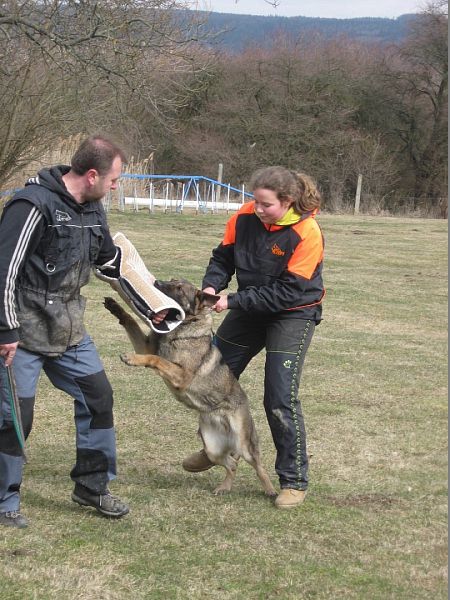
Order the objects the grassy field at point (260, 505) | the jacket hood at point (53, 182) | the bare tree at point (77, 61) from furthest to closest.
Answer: the bare tree at point (77, 61) → the jacket hood at point (53, 182) → the grassy field at point (260, 505)

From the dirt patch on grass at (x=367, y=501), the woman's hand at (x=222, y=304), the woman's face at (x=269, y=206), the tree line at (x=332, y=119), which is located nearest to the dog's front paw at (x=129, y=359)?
the woman's hand at (x=222, y=304)

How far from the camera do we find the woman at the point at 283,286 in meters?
4.97

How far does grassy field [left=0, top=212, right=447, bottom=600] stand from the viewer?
400 cm

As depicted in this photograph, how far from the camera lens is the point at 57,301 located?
170 inches

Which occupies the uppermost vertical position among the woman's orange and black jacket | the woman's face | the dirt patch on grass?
the woman's face

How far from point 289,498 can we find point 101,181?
2221 millimetres

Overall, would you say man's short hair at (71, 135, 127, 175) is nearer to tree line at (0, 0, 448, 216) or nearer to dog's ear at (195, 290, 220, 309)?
dog's ear at (195, 290, 220, 309)

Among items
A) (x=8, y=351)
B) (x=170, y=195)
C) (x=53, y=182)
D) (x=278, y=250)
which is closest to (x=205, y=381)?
(x=278, y=250)

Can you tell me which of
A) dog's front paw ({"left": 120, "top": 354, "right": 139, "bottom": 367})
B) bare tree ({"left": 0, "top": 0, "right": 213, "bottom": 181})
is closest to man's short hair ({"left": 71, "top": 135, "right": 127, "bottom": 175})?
dog's front paw ({"left": 120, "top": 354, "right": 139, "bottom": 367})

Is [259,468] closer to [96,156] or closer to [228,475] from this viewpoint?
[228,475]

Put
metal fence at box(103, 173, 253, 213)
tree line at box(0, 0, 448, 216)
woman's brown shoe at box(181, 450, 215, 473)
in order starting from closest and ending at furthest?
woman's brown shoe at box(181, 450, 215, 473), metal fence at box(103, 173, 253, 213), tree line at box(0, 0, 448, 216)

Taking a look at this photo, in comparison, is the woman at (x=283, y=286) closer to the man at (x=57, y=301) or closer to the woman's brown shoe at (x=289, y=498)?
the woman's brown shoe at (x=289, y=498)

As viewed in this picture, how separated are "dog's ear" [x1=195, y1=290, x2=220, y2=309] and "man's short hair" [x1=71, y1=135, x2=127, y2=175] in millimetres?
1277

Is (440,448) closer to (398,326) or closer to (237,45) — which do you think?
(398,326)
